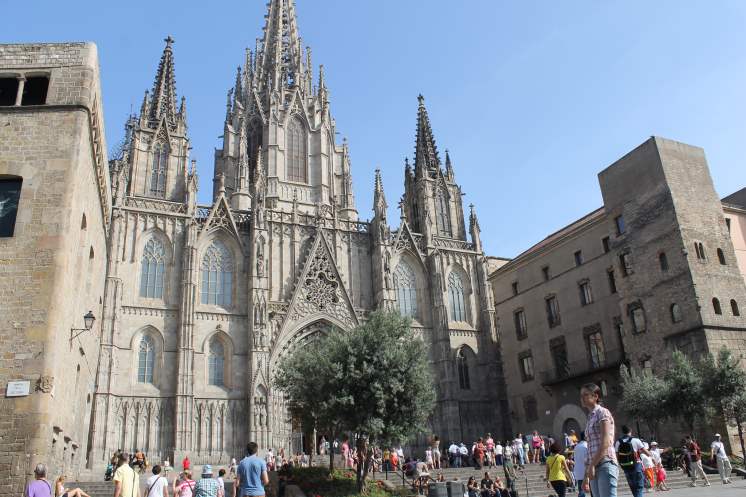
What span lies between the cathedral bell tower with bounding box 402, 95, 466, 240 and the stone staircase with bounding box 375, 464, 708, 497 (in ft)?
59.7

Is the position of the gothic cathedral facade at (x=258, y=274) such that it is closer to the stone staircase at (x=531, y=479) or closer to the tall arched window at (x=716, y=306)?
the stone staircase at (x=531, y=479)

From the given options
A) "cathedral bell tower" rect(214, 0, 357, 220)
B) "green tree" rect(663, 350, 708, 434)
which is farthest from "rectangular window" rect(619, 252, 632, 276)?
"cathedral bell tower" rect(214, 0, 357, 220)

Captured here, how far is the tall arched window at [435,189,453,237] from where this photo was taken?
4459 centimetres

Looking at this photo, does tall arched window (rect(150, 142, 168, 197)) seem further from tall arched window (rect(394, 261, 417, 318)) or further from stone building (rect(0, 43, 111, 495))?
stone building (rect(0, 43, 111, 495))

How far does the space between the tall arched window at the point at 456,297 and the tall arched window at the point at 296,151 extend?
12008 millimetres

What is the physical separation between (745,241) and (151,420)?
107ft

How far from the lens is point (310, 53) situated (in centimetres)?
5125

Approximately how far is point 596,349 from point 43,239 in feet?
95.3

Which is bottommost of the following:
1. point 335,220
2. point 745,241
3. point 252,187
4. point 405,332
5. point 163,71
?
point 405,332

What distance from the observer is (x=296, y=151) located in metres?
44.8

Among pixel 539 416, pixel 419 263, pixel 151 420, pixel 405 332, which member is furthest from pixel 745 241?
pixel 151 420

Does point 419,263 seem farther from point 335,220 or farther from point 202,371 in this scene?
point 202,371

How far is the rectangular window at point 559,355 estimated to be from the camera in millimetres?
37562

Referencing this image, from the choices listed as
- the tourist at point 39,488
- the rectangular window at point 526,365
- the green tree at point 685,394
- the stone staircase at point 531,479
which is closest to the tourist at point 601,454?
the tourist at point 39,488
